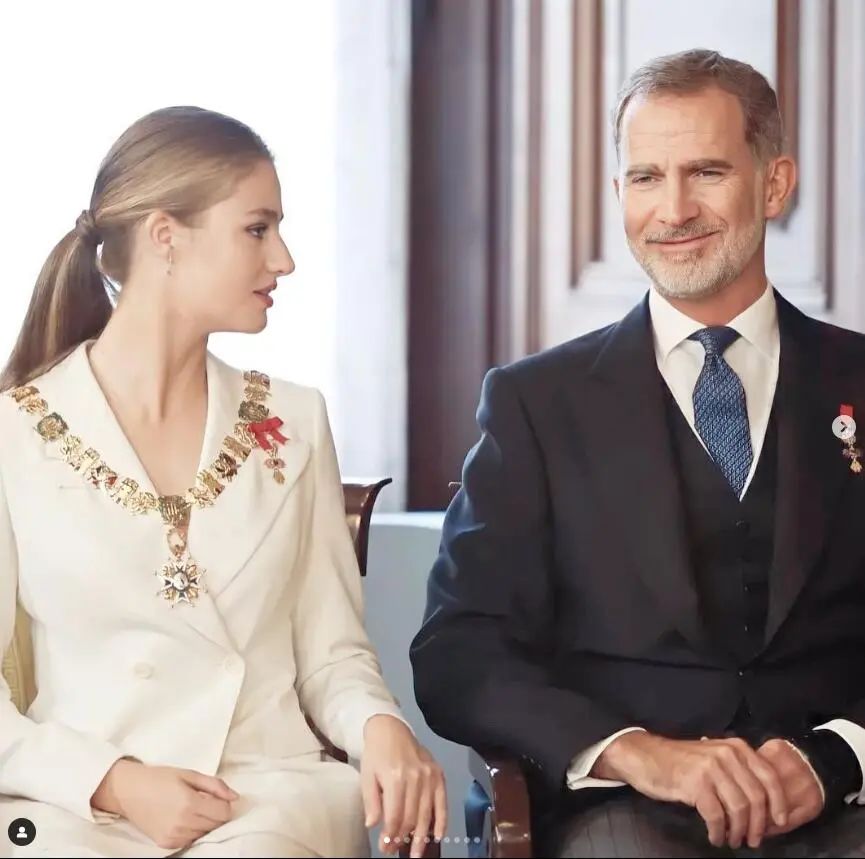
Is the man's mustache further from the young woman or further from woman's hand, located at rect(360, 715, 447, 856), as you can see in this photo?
woman's hand, located at rect(360, 715, 447, 856)

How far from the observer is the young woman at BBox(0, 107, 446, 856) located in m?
1.76

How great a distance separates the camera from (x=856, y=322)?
2.91 m

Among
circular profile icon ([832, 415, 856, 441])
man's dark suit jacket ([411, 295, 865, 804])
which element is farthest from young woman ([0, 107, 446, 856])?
circular profile icon ([832, 415, 856, 441])

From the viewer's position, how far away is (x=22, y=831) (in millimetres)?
1746

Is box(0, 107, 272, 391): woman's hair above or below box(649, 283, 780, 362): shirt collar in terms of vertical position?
above

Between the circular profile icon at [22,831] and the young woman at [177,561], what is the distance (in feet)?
0.04

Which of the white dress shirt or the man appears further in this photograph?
the white dress shirt

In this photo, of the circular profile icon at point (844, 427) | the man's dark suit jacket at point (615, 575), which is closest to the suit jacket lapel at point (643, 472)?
the man's dark suit jacket at point (615, 575)

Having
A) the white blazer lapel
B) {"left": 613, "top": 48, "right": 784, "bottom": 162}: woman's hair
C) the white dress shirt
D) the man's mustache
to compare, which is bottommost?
the white blazer lapel

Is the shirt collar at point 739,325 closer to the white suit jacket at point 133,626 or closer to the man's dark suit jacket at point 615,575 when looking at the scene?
the man's dark suit jacket at point 615,575

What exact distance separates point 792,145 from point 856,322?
387 mm

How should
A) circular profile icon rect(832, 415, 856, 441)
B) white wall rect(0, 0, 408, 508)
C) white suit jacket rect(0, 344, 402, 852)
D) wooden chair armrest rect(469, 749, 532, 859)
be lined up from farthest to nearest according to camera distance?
1. white wall rect(0, 0, 408, 508)
2. circular profile icon rect(832, 415, 856, 441)
3. white suit jacket rect(0, 344, 402, 852)
4. wooden chair armrest rect(469, 749, 532, 859)

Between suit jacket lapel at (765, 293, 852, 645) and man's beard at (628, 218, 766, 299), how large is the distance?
13 centimetres

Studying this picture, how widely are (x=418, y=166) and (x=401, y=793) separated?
1564 millimetres
